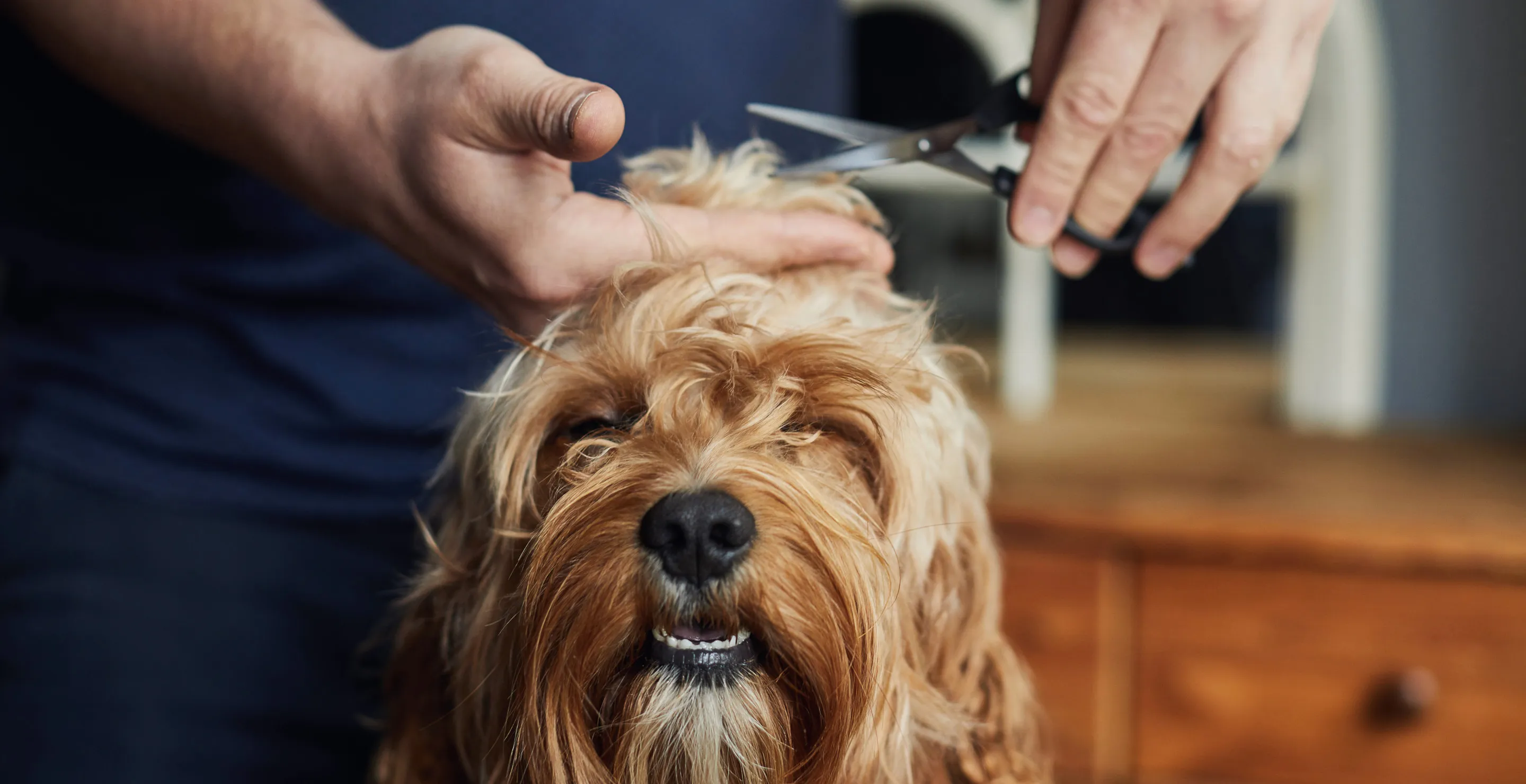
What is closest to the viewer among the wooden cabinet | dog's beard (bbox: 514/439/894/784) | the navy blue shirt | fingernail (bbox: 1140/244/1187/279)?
dog's beard (bbox: 514/439/894/784)

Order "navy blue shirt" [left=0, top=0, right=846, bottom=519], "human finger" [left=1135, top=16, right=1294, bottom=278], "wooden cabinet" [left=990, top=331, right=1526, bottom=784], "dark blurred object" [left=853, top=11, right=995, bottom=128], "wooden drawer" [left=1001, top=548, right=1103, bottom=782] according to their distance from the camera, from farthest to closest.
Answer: "dark blurred object" [left=853, top=11, right=995, bottom=128] < "wooden drawer" [left=1001, top=548, right=1103, bottom=782] < "wooden cabinet" [left=990, top=331, right=1526, bottom=784] < "navy blue shirt" [left=0, top=0, right=846, bottom=519] < "human finger" [left=1135, top=16, right=1294, bottom=278]

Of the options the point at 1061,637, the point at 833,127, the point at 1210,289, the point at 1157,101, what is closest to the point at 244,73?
the point at 833,127

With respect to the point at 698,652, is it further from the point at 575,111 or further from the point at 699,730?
the point at 575,111

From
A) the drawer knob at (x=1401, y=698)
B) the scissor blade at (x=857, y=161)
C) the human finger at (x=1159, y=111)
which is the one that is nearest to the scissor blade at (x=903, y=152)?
the scissor blade at (x=857, y=161)

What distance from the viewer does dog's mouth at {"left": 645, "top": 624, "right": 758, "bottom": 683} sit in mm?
846

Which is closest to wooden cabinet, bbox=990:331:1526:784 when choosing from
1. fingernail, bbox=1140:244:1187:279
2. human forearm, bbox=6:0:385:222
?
fingernail, bbox=1140:244:1187:279

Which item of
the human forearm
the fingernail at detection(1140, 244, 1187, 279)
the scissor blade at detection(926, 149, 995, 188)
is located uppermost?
the human forearm

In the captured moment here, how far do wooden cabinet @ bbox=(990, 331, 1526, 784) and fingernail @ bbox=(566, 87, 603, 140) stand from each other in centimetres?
→ 137

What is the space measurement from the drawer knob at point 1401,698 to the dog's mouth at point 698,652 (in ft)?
4.65

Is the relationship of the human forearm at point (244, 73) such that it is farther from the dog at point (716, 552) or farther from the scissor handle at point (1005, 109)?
the scissor handle at point (1005, 109)

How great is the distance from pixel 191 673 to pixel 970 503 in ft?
2.54

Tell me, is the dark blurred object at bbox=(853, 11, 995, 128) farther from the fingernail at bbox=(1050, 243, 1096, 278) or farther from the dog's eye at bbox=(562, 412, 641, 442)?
the dog's eye at bbox=(562, 412, 641, 442)

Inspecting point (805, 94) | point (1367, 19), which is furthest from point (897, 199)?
point (805, 94)

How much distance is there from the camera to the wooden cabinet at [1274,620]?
181 centimetres
